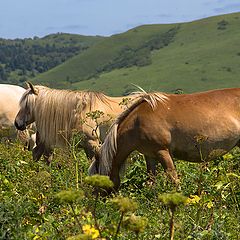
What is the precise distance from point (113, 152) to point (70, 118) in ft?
7.26

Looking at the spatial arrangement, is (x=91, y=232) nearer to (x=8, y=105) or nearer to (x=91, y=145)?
(x=91, y=145)

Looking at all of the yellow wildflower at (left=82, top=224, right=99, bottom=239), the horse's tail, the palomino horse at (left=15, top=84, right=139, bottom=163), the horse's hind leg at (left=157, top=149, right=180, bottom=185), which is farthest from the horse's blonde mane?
the yellow wildflower at (left=82, top=224, right=99, bottom=239)

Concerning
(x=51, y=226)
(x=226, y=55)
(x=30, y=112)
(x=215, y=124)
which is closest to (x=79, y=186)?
(x=51, y=226)

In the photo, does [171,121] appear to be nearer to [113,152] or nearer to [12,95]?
[113,152]

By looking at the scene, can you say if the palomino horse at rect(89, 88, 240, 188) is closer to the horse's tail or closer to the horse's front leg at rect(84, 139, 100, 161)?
the horse's tail

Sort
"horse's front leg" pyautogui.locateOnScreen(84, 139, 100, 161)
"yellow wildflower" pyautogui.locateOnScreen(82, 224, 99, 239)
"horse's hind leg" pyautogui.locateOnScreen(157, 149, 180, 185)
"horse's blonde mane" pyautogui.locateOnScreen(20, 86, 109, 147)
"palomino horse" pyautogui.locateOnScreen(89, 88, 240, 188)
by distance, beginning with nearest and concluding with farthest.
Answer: "yellow wildflower" pyautogui.locateOnScreen(82, 224, 99, 239) < "horse's hind leg" pyautogui.locateOnScreen(157, 149, 180, 185) < "palomino horse" pyautogui.locateOnScreen(89, 88, 240, 188) < "horse's front leg" pyautogui.locateOnScreen(84, 139, 100, 161) < "horse's blonde mane" pyautogui.locateOnScreen(20, 86, 109, 147)

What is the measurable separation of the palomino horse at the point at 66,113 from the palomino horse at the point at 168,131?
1.62 metres

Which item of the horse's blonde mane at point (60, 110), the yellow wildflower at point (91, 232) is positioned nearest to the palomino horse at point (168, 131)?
the horse's blonde mane at point (60, 110)

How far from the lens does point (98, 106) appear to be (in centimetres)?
1039

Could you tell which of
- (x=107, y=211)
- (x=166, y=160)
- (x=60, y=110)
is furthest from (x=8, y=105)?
(x=107, y=211)

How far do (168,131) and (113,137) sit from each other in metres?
0.78

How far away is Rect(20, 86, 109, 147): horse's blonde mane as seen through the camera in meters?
10.1

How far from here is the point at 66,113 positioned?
10.1 metres

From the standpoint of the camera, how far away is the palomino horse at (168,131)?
800cm
